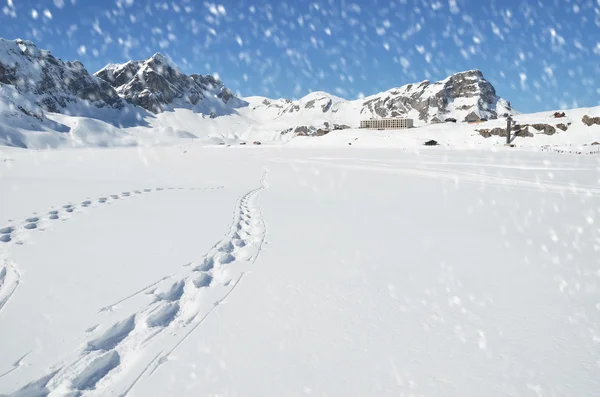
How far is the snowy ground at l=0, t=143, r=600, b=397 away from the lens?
10.0ft

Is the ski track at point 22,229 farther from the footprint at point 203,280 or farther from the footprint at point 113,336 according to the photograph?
the footprint at point 203,280

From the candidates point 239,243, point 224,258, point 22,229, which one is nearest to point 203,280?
point 224,258

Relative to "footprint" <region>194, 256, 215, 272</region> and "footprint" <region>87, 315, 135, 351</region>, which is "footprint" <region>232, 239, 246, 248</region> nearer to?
"footprint" <region>194, 256, 215, 272</region>

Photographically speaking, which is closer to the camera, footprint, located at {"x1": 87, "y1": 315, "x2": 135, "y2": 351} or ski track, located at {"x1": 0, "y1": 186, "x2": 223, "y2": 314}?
footprint, located at {"x1": 87, "y1": 315, "x2": 135, "y2": 351}

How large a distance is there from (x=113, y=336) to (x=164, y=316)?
553 millimetres

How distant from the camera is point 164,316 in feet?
13.4

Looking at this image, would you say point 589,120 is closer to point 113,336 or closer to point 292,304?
point 292,304

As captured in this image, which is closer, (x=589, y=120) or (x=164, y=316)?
(x=164, y=316)

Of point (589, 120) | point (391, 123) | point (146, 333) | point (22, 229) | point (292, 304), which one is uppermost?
point (391, 123)

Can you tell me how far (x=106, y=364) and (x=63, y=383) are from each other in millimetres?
336

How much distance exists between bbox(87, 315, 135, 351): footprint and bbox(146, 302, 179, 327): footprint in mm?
182

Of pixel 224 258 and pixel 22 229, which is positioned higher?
pixel 22 229

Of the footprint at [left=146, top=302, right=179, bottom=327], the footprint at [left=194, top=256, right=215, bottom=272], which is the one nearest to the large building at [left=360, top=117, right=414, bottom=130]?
the footprint at [left=194, top=256, right=215, bottom=272]

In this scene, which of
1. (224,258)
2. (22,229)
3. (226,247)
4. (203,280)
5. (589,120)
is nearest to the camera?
(203,280)
